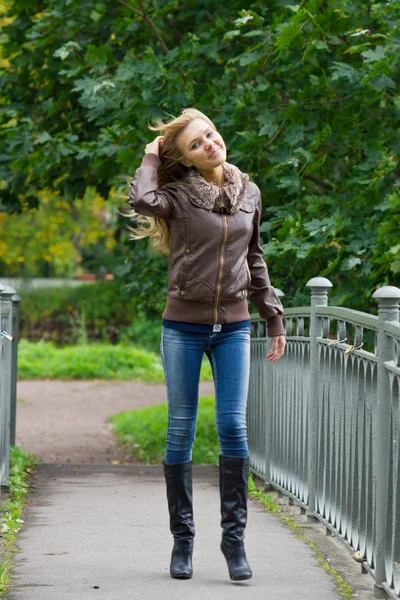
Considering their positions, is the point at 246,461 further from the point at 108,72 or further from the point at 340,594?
the point at 108,72

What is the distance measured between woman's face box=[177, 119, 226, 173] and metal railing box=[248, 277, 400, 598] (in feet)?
2.79

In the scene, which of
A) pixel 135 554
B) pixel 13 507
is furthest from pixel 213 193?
pixel 13 507

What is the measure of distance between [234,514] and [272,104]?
4.54 meters

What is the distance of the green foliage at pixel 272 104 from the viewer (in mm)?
7414

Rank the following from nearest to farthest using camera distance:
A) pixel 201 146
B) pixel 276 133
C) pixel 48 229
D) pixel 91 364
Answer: pixel 201 146 → pixel 276 133 → pixel 91 364 → pixel 48 229

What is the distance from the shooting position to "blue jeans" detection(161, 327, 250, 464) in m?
4.25

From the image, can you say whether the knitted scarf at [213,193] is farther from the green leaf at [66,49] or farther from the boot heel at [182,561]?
the green leaf at [66,49]

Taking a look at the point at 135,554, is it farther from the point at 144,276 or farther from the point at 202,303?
the point at 144,276

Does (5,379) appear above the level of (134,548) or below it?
above

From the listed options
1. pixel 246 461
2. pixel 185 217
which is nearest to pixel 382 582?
pixel 246 461

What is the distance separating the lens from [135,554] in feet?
15.5

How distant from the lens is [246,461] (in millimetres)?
4332

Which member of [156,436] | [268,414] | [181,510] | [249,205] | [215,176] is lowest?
[156,436]

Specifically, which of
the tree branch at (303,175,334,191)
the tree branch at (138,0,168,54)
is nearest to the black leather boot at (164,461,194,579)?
the tree branch at (303,175,334,191)
